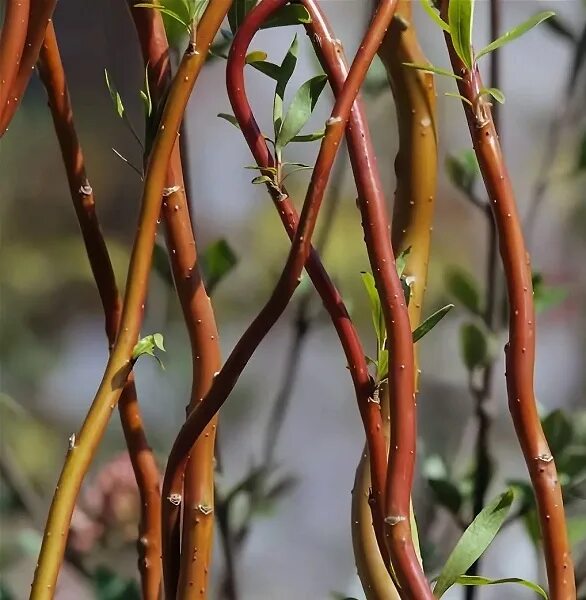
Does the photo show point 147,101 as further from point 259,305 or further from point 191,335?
point 259,305

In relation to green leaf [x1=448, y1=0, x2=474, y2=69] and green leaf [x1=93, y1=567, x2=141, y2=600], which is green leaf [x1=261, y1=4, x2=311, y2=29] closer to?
green leaf [x1=448, y1=0, x2=474, y2=69]

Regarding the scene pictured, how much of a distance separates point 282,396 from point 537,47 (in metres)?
0.34

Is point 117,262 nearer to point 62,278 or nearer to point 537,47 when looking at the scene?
point 62,278

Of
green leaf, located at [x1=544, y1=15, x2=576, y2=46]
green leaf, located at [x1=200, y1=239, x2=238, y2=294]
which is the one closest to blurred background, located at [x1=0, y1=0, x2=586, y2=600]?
green leaf, located at [x1=544, y1=15, x2=576, y2=46]

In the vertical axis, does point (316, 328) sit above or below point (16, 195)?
below

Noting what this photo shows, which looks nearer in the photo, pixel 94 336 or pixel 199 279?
pixel 199 279

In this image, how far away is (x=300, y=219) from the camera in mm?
234

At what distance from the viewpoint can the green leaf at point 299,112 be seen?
10.1 inches

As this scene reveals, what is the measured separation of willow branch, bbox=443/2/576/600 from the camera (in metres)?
0.25

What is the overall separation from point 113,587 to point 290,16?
1.21ft

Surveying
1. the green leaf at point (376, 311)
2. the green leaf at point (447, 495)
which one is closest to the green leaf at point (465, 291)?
the green leaf at point (447, 495)

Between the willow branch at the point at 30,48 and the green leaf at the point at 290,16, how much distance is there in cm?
8

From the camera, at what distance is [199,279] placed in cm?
28

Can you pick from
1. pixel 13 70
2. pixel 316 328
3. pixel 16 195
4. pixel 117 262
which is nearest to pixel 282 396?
pixel 316 328
